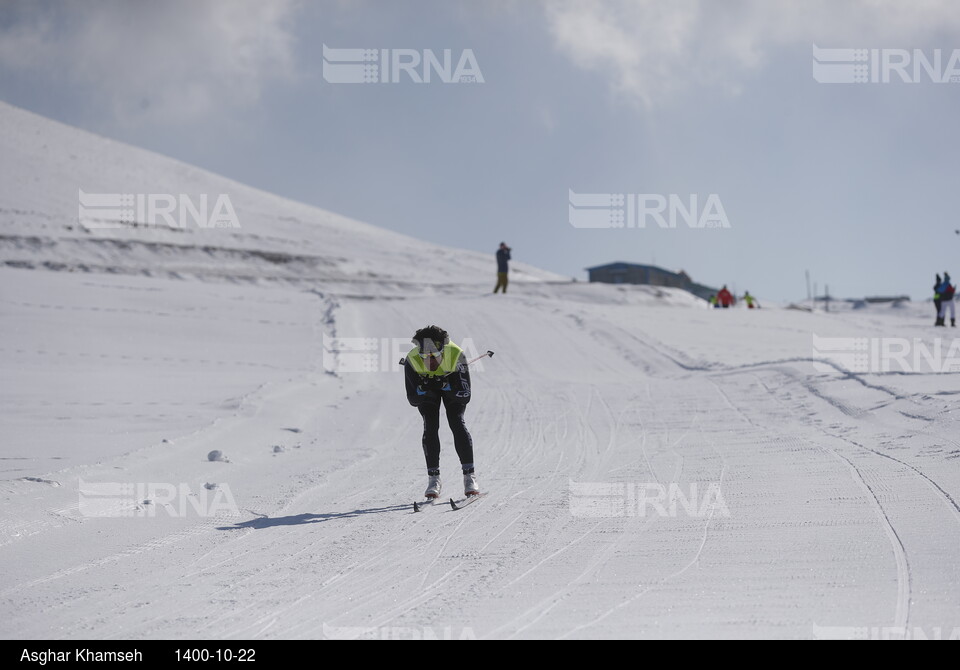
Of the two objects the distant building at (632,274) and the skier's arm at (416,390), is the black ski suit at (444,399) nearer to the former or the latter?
the skier's arm at (416,390)

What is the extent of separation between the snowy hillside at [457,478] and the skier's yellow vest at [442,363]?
1.17 meters

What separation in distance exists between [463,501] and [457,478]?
1465mm

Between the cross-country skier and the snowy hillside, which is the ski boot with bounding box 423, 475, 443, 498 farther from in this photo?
the snowy hillside

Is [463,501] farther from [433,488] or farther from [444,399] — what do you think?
[444,399]

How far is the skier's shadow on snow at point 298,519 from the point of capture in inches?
263

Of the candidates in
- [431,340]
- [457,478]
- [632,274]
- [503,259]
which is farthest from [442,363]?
[632,274]

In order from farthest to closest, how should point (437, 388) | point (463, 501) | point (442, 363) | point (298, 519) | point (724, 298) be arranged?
point (724, 298), point (437, 388), point (442, 363), point (463, 501), point (298, 519)

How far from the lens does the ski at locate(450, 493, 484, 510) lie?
7.04 m

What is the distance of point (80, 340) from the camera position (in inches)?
685

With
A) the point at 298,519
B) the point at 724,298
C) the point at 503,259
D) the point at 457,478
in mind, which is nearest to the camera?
the point at 298,519

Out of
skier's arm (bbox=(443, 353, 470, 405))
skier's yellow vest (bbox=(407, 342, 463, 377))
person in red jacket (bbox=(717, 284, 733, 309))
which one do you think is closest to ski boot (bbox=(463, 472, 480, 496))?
skier's arm (bbox=(443, 353, 470, 405))

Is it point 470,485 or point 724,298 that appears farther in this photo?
point 724,298

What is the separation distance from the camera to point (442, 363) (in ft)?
24.4
